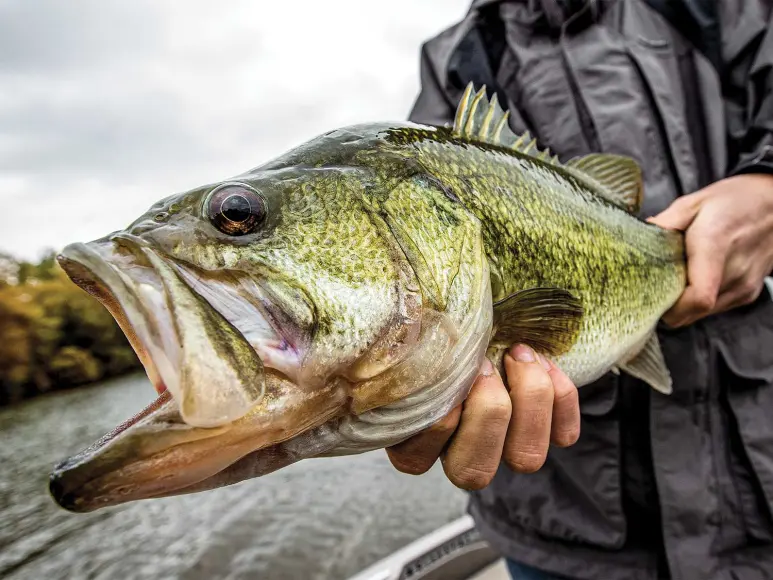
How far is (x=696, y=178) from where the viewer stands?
7.10 feet

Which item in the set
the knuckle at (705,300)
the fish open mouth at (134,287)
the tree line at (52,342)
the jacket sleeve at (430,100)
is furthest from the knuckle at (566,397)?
the tree line at (52,342)

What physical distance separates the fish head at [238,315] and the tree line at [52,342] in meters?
30.7

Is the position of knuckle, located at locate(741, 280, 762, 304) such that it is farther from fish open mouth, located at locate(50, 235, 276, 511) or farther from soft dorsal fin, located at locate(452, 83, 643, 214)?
fish open mouth, located at locate(50, 235, 276, 511)

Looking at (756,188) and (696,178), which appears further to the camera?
(696,178)

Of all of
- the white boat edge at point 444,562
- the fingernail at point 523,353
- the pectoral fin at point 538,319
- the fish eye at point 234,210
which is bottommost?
the white boat edge at point 444,562

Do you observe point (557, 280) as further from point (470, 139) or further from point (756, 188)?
point (756, 188)

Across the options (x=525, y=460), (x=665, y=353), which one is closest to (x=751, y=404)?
(x=665, y=353)

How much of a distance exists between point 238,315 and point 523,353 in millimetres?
828

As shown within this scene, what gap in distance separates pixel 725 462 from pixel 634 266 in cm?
87

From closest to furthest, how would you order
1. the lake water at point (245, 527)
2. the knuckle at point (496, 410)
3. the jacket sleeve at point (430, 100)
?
the knuckle at point (496, 410) < the jacket sleeve at point (430, 100) < the lake water at point (245, 527)

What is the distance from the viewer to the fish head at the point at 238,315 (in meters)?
0.88

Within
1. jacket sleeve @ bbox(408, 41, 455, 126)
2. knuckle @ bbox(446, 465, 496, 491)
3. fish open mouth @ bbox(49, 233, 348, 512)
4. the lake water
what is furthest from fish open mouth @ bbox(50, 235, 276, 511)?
the lake water

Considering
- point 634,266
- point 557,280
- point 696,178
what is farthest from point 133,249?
point 696,178

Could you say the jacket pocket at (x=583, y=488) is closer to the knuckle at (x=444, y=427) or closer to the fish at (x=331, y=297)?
the fish at (x=331, y=297)
